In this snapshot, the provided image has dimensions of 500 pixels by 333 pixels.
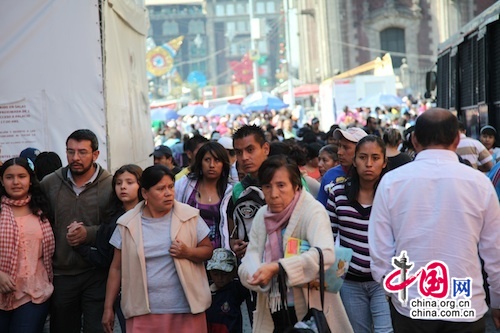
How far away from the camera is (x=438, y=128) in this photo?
17.7 feet

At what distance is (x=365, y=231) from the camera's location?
272 inches

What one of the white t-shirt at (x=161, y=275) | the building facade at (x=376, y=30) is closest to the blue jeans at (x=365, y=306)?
the white t-shirt at (x=161, y=275)

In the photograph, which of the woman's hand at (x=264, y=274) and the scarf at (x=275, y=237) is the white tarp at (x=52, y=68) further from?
the woman's hand at (x=264, y=274)

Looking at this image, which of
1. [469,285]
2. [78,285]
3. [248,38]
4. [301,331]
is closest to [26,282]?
[78,285]

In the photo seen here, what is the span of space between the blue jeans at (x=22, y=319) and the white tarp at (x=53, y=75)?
3172 mm

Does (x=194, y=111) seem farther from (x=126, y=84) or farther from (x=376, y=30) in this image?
(x=126, y=84)

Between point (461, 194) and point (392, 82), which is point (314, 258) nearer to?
point (461, 194)

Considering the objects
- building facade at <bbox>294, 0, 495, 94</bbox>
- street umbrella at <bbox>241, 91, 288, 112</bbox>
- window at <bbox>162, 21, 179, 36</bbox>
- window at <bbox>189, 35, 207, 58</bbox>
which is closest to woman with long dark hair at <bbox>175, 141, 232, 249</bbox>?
street umbrella at <bbox>241, 91, 288, 112</bbox>

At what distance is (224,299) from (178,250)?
0.74 metres

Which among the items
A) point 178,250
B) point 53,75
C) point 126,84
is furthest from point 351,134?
point 126,84

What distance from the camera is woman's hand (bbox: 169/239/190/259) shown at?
265 inches

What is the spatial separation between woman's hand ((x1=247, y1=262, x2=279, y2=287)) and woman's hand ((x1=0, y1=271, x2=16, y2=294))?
2389 millimetres

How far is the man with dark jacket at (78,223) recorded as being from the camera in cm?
770

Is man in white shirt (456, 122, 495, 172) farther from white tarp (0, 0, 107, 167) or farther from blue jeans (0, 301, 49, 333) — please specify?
blue jeans (0, 301, 49, 333)
